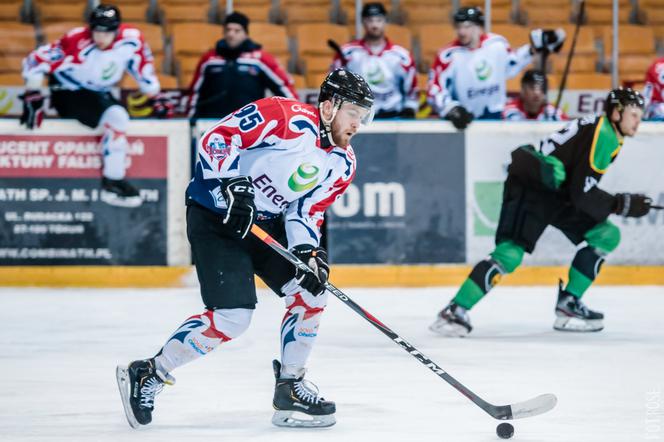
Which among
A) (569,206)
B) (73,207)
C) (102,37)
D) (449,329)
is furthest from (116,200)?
(569,206)

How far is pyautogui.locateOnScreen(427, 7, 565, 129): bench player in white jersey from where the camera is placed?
316 inches

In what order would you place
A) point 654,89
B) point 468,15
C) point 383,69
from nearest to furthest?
point 468,15, point 383,69, point 654,89

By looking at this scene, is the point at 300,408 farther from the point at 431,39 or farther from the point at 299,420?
the point at 431,39

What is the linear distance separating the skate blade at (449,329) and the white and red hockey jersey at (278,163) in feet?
6.73

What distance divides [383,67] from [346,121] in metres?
4.42

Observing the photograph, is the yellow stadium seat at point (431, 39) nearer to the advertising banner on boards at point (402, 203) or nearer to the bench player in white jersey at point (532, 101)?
the bench player in white jersey at point (532, 101)

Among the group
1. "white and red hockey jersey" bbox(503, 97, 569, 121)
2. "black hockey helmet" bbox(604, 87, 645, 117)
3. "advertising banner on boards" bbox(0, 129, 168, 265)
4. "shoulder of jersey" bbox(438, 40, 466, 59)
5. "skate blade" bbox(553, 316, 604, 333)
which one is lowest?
"skate blade" bbox(553, 316, 604, 333)

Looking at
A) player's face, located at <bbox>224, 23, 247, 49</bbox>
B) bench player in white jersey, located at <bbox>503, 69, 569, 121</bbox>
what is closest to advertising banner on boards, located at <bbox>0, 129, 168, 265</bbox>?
player's face, located at <bbox>224, 23, 247, 49</bbox>

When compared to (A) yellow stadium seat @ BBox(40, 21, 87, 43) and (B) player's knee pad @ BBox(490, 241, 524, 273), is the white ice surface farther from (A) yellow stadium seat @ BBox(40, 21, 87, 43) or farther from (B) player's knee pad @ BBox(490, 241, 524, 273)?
(A) yellow stadium seat @ BBox(40, 21, 87, 43)

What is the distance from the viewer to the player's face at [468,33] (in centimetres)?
805

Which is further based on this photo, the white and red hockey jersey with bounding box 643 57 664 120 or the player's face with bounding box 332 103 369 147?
the white and red hockey jersey with bounding box 643 57 664 120

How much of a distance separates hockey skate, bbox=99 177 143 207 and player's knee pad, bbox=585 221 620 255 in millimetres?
2860

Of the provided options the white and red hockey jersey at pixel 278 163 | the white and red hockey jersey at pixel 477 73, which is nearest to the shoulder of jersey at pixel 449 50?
the white and red hockey jersey at pixel 477 73

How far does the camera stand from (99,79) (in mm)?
7840
